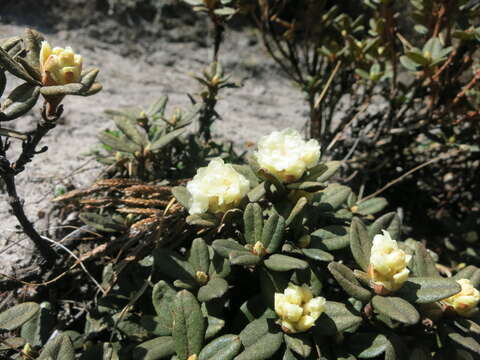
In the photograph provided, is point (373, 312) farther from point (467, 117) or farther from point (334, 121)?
Answer: point (334, 121)

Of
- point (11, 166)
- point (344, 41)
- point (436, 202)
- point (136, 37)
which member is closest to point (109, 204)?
point (11, 166)

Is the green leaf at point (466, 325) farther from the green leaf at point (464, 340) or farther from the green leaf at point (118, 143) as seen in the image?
the green leaf at point (118, 143)

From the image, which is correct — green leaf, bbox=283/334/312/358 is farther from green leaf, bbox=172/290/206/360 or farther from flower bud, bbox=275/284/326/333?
green leaf, bbox=172/290/206/360

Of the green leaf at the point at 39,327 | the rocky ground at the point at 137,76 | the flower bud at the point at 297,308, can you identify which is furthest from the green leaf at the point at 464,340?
the rocky ground at the point at 137,76

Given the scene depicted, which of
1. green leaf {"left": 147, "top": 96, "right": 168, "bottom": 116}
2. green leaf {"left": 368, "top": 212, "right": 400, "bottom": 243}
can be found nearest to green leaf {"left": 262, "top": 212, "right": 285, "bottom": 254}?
green leaf {"left": 368, "top": 212, "right": 400, "bottom": 243}

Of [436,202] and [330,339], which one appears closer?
[330,339]

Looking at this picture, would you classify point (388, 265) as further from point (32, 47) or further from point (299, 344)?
point (32, 47)

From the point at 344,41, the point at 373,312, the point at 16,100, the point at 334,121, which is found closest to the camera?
the point at 16,100
